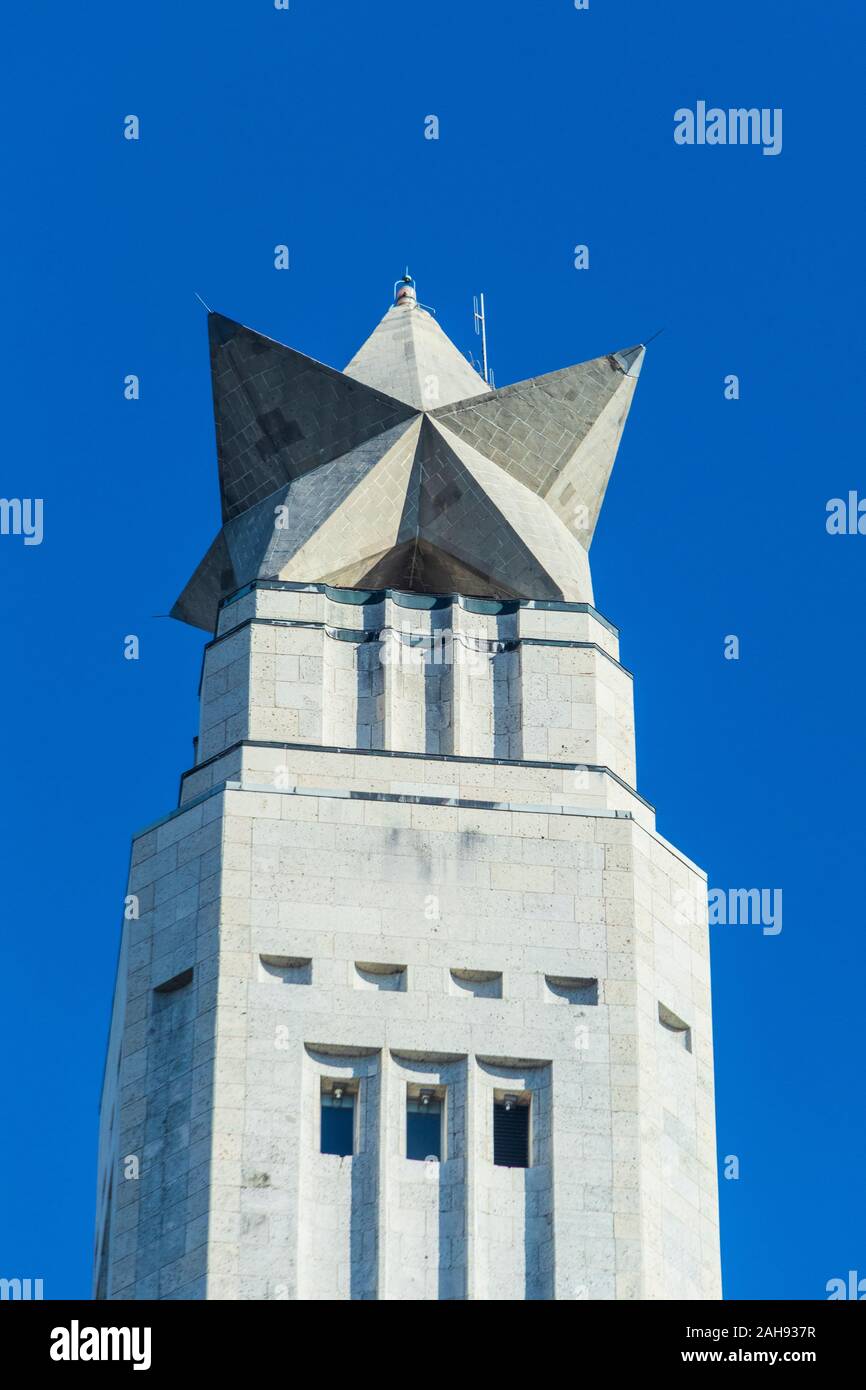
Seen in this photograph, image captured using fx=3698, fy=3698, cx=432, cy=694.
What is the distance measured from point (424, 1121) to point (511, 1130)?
1.49 m

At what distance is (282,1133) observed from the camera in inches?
2425

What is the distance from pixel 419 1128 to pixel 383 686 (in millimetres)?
9320

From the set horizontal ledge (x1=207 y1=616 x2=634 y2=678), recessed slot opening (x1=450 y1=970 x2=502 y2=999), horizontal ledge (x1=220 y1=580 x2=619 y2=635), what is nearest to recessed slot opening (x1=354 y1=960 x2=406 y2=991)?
recessed slot opening (x1=450 y1=970 x2=502 y2=999)

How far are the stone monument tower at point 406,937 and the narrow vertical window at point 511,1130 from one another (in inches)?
2.0

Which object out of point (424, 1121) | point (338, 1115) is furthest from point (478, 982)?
point (338, 1115)

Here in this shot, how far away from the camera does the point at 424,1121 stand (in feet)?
206

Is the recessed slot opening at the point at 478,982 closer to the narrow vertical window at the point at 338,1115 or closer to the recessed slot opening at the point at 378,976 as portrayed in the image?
the recessed slot opening at the point at 378,976

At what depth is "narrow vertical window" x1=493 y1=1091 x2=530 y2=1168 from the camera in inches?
2462

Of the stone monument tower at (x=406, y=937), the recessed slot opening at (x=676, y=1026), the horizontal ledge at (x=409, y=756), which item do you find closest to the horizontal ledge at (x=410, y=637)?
the stone monument tower at (x=406, y=937)

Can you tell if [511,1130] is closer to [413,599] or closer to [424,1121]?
[424,1121]

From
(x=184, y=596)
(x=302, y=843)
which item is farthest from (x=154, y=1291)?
(x=184, y=596)

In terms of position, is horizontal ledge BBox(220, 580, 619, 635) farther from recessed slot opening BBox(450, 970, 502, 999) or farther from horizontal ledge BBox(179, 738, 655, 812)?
recessed slot opening BBox(450, 970, 502, 999)

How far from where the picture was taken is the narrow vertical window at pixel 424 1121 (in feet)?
205
